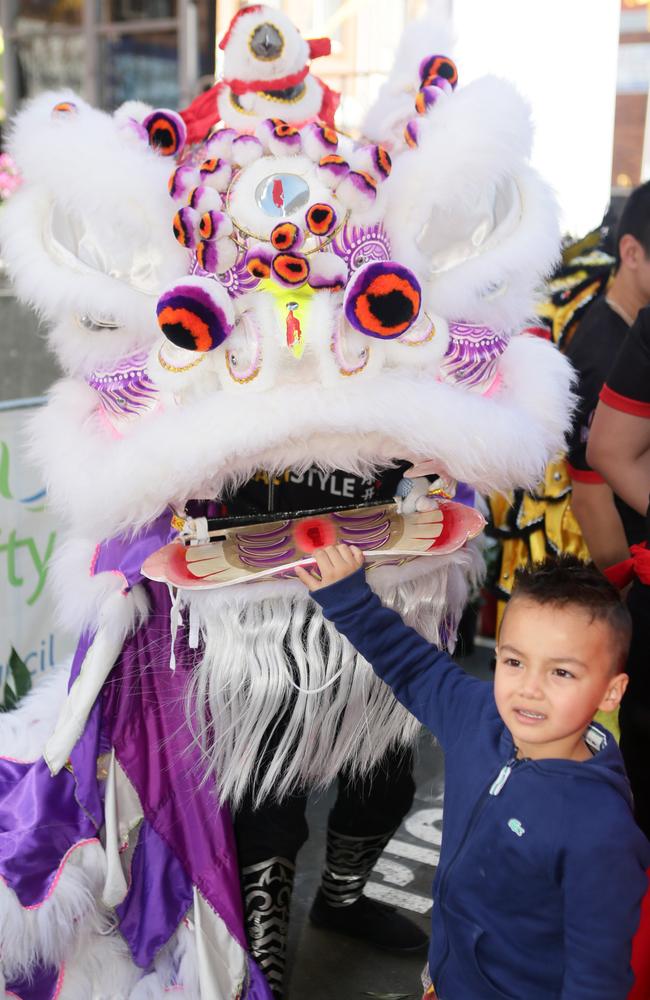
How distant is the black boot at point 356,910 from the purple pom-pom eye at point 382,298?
104cm

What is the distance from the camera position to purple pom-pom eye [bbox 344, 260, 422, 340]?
146 cm

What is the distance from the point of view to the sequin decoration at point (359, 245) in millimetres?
1568

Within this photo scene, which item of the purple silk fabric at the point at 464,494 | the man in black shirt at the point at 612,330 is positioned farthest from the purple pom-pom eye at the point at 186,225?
the man in black shirt at the point at 612,330

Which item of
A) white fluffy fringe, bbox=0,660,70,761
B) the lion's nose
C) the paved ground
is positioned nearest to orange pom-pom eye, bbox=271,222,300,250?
the lion's nose

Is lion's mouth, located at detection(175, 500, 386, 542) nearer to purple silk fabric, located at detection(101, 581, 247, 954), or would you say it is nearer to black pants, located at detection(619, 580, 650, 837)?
purple silk fabric, located at detection(101, 581, 247, 954)

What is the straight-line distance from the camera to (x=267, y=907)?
1766 mm

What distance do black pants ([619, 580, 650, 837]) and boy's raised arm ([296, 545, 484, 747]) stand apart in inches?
10.3

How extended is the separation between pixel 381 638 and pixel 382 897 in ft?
3.52

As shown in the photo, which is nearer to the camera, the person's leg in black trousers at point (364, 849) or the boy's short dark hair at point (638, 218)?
the person's leg in black trousers at point (364, 849)

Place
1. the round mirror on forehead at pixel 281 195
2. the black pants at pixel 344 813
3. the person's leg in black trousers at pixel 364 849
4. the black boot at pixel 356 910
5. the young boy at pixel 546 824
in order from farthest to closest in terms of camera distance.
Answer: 1. the black boot at pixel 356 910
2. the person's leg in black trousers at pixel 364 849
3. the black pants at pixel 344 813
4. the round mirror on forehead at pixel 281 195
5. the young boy at pixel 546 824

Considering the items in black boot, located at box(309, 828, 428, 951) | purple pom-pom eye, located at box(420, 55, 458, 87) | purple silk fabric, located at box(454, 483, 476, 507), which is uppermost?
purple pom-pom eye, located at box(420, 55, 458, 87)

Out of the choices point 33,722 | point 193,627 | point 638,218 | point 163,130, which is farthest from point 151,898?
point 638,218

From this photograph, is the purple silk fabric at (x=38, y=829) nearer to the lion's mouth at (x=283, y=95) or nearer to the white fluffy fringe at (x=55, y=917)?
the white fluffy fringe at (x=55, y=917)

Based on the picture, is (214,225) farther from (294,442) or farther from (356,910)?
(356,910)
